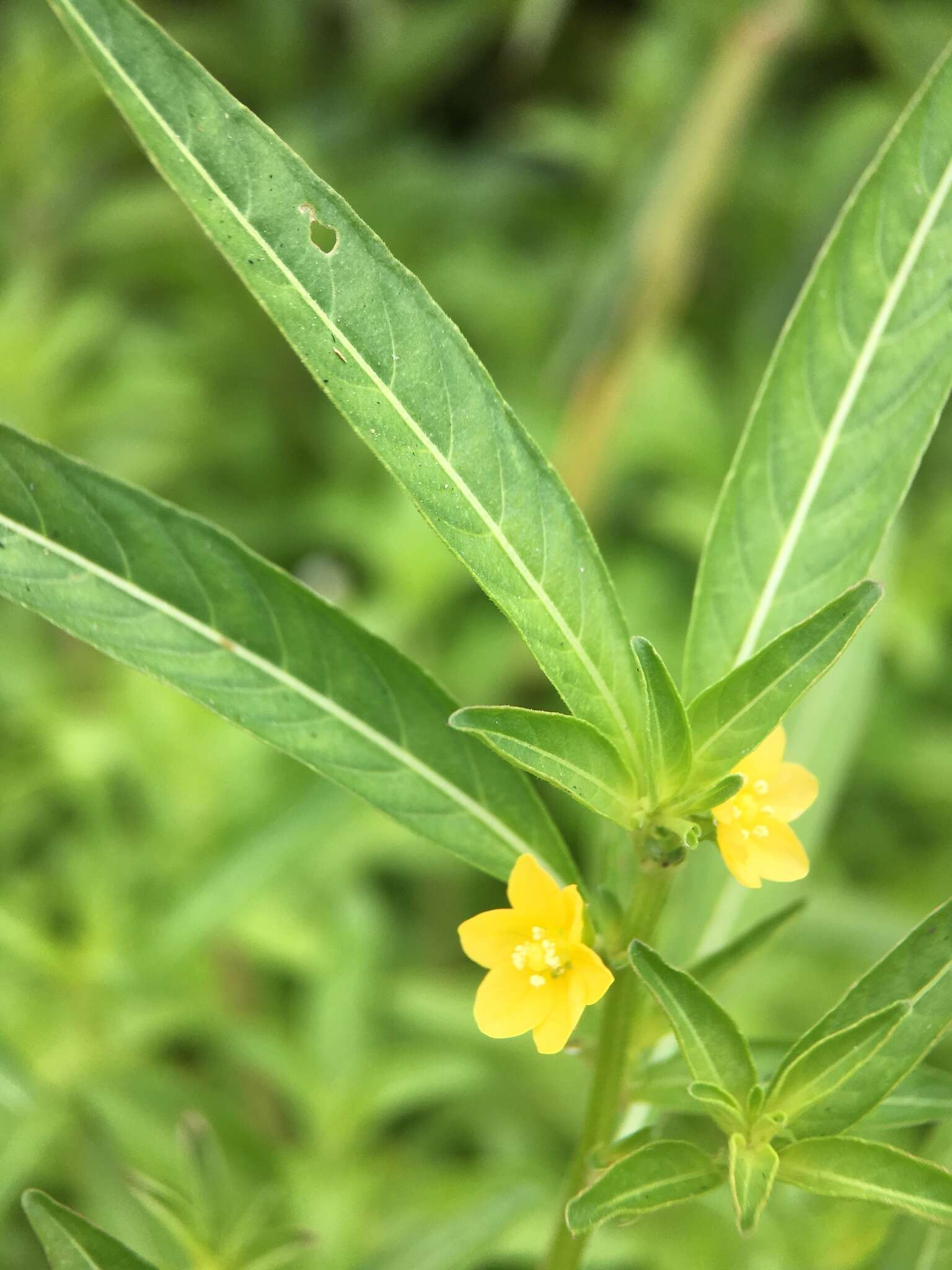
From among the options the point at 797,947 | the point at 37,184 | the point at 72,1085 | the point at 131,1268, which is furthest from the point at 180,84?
the point at 37,184

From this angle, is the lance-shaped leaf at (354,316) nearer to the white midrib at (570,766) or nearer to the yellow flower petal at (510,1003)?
the white midrib at (570,766)

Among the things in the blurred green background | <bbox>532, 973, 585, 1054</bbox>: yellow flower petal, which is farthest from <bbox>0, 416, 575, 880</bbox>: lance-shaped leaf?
the blurred green background

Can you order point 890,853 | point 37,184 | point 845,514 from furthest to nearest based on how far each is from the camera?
point 37,184
point 890,853
point 845,514

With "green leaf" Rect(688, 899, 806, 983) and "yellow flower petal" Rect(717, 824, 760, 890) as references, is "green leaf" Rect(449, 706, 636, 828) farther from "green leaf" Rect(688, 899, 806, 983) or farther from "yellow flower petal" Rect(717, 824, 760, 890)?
"green leaf" Rect(688, 899, 806, 983)

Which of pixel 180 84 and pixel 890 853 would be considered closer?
pixel 180 84

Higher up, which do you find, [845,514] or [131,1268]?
[845,514]

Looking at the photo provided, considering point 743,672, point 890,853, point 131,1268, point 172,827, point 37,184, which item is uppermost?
point 37,184

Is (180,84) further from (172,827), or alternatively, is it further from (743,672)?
(172,827)
